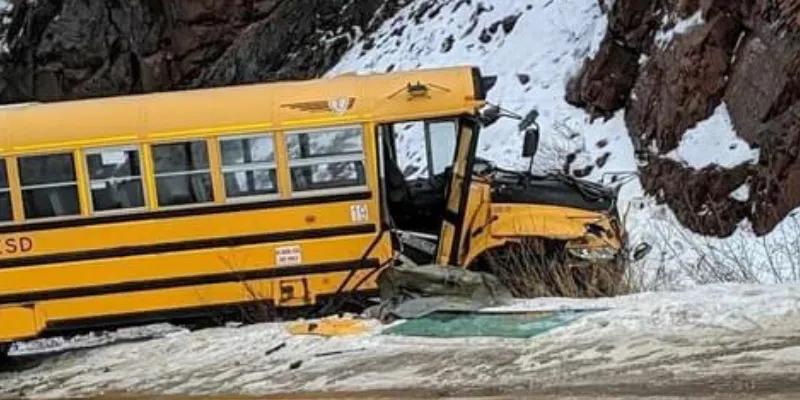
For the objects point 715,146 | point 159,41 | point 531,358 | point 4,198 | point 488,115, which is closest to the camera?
point 531,358

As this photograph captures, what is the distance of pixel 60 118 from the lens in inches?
462

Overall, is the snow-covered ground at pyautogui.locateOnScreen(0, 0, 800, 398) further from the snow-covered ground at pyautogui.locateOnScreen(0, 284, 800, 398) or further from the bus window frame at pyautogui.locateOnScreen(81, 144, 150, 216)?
the bus window frame at pyautogui.locateOnScreen(81, 144, 150, 216)

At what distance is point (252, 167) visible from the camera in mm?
11719

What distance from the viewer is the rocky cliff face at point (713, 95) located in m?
15.0

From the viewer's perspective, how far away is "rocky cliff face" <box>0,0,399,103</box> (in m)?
29.4

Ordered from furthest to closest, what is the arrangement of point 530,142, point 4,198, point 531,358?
point 530,142 → point 4,198 → point 531,358

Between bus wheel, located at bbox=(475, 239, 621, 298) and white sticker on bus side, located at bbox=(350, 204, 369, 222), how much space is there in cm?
128

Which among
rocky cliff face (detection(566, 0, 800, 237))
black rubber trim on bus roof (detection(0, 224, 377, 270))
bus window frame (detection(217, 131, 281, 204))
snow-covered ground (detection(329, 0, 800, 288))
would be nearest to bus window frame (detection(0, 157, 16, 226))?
black rubber trim on bus roof (detection(0, 224, 377, 270))

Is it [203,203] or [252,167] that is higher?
[252,167]

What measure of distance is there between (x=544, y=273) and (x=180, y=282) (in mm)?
3431

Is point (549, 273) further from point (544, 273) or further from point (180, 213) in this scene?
point (180, 213)

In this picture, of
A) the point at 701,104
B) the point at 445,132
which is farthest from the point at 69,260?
the point at 701,104

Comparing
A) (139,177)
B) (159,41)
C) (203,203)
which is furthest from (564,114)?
(159,41)

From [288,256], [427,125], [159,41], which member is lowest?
[288,256]
